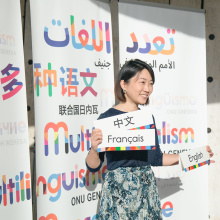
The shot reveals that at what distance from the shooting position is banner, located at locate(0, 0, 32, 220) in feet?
7.18

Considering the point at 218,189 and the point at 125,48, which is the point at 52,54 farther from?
the point at 218,189

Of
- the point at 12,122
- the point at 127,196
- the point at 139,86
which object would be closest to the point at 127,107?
the point at 139,86

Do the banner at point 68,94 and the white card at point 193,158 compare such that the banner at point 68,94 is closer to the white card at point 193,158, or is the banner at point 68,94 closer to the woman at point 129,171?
the woman at point 129,171

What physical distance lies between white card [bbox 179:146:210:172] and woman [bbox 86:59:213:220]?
206 mm

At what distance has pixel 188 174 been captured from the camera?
2928 mm

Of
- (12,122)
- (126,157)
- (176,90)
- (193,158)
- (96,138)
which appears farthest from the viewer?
(176,90)

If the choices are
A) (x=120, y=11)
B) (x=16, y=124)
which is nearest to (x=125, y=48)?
(x=120, y=11)

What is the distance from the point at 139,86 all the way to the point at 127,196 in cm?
63

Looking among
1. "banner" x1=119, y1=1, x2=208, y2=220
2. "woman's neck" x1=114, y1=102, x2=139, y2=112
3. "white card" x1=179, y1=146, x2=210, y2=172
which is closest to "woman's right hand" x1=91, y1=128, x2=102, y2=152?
"woman's neck" x1=114, y1=102, x2=139, y2=112

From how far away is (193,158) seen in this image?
2.08 metres

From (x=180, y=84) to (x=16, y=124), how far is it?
146cm

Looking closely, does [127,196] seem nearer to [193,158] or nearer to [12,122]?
[193,158]

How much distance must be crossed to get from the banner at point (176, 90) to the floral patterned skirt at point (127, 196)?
1009mm

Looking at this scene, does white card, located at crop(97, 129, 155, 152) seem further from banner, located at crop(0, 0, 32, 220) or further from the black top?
banner, located at crop(0, 0, 32, 220)
